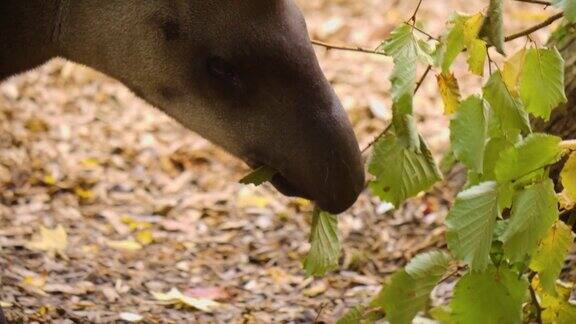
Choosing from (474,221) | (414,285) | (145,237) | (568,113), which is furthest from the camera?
(145,237)

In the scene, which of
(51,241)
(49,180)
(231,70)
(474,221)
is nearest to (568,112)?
(231,70)

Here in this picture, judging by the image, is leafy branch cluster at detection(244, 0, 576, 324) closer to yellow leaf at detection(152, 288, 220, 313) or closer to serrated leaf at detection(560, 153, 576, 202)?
serrated leaf at detection(560, 153, 576, 202)

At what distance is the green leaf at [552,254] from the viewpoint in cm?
283

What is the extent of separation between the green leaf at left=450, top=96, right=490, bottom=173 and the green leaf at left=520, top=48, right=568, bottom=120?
147mm

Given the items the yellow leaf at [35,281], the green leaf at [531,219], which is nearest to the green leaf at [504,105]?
the green leaf at [531,219]

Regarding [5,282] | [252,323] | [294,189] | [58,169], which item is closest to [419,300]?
[294,189]

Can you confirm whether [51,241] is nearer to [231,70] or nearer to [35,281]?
[35,281]

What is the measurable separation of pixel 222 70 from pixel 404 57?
757mm

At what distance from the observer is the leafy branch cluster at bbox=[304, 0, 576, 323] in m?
2.60

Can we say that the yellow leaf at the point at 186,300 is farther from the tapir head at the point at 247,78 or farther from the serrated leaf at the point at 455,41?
the serrated leaf at the point at 455,41

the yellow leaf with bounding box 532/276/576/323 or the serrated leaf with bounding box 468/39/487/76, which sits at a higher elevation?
A: the serrated leaf with bounding box 468/39/487/76

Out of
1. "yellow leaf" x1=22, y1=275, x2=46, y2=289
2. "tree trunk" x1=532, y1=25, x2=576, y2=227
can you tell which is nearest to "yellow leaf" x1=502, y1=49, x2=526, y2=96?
"tree trunk" x1=532, y1=25, x2=576, y2=227

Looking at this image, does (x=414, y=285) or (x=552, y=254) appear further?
(x=414, y=285)

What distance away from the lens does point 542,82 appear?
2.75 meters
